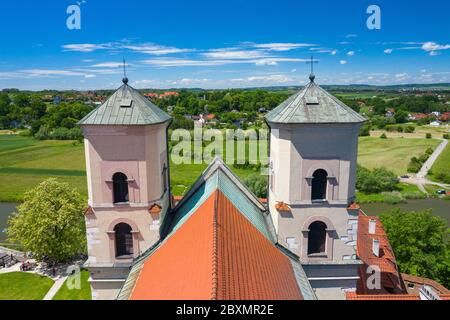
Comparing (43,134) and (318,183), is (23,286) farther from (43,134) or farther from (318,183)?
(43,134)

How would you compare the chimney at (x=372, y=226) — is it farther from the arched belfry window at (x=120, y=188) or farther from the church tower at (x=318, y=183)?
the arched belfry window at (x=120, y=188)

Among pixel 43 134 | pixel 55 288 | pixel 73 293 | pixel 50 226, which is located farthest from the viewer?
pixel 43 134

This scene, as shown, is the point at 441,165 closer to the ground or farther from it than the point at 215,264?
closer to the ground

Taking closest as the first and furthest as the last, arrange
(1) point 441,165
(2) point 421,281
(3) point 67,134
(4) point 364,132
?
(2) point 421,281
(1) point 441,165
(3) point 67,134
(4) point 364,132

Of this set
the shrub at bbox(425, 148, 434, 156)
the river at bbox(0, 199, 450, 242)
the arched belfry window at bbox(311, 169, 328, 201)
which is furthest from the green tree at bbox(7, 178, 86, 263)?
the shrub at bbox(425, 148, 434, 156)

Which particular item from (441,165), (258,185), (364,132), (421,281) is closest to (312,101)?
(421,281)

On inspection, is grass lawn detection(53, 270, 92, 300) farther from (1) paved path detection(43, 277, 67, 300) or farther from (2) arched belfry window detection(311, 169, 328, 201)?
(2) arched belfry window detection(311, 169, 328, 201)

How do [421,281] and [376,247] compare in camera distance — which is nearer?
[376,247]
